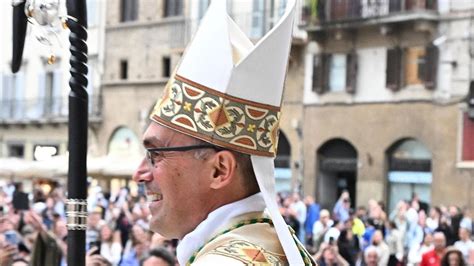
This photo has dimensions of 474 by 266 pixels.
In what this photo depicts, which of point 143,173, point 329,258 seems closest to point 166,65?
point 329,258

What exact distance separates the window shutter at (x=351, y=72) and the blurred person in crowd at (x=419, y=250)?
12.3 meters

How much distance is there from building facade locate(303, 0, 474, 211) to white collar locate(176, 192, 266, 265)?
862 inches

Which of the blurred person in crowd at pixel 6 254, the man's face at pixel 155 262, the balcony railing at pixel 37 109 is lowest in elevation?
the blurred person in crowd at pixel 6 254

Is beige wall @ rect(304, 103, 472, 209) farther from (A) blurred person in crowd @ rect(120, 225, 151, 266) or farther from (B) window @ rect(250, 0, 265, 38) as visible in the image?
(A) blurred person in crowd @ rect(120, 225, 151, 266)

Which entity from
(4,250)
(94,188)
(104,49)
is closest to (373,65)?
(94,188)

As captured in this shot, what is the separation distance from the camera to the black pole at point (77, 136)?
253cm

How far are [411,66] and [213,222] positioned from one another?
76.4ft

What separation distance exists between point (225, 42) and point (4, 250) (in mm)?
5462

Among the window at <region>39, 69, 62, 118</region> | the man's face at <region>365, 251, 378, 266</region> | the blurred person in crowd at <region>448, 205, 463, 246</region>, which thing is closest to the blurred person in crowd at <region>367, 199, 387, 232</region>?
the blurred person in crowd at <region>448, 205, 463, 246</region>

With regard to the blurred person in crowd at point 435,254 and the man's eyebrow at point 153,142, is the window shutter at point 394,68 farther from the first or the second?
the man's eyebrow at point 153,142

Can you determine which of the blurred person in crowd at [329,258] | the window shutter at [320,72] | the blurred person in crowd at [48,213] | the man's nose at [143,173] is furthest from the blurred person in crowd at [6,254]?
the window shutter at [320,72]

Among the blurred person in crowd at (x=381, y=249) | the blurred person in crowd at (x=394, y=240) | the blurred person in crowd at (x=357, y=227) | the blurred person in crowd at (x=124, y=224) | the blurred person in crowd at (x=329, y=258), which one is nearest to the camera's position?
the blurred person in crowd at (x=329, y=258)

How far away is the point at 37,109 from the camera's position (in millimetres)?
36188

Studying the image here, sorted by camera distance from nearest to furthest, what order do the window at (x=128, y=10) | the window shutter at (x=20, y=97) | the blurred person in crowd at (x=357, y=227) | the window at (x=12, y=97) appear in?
1. the blurred person in crowd at (x=357, y=227)
2. the window at (x=128, y=10)
3. the window shutter at (x=20, y=97)
4. the window at (x=12, y=97)
